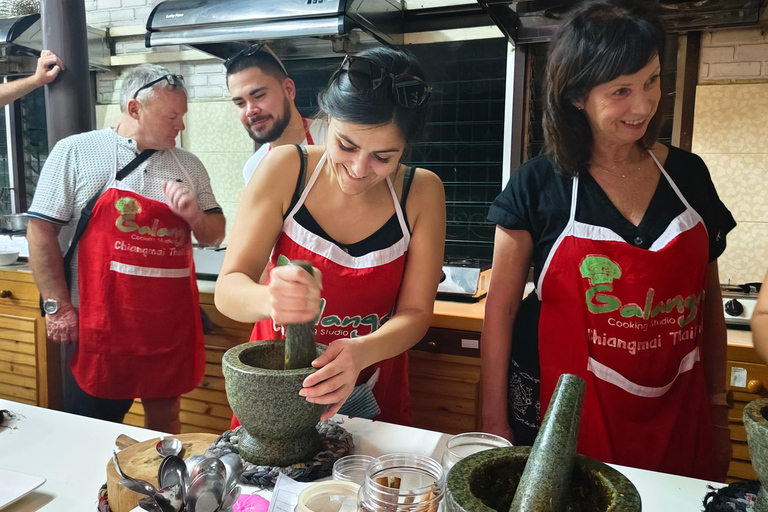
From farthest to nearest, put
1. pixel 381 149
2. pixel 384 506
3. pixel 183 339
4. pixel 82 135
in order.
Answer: pixel 183 339 → pixel 82 135 → pixel 381 149 → pixel 384 506

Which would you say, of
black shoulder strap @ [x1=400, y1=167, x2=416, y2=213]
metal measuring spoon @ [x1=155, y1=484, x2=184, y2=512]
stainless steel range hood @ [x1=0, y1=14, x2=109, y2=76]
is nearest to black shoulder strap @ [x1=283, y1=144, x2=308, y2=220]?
black shoulder strap @ [x1=400, y1=167, x2=416, y2=213]

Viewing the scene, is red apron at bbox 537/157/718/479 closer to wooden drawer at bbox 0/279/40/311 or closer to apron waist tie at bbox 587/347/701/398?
apron waist tie at bbox 587/347/701/398

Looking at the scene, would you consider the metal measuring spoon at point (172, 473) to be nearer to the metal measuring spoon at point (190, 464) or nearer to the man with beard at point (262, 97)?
the metal measuring spoon at point (190, 464)

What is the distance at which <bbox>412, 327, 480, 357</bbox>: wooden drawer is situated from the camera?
1.90 m

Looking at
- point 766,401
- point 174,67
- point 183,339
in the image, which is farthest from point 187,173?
point 766,401

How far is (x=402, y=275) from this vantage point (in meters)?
1.31

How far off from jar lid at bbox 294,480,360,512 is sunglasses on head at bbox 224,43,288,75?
4.07 ft

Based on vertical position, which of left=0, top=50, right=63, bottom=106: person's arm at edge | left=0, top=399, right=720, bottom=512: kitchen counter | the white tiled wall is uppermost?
left=0, top=50, right=63, bottom=106: person's arm at edge

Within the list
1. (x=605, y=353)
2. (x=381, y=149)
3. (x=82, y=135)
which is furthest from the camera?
(x=82, y=135)

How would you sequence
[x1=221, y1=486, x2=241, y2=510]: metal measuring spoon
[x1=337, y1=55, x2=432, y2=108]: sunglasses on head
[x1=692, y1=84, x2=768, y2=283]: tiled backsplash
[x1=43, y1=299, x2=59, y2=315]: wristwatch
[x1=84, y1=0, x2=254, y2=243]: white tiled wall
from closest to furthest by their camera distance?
[x1=221, y1=486, x2=241, y2=510]: metal measuring spoon
[x1=337, y1=55, x2=432, y2=108]: sunglasses on head
[x1=692, y1=84, x2=768, y2=283]: tiled backsplash
[x1=84, y1=0, x2=254, y2=243]: white tiled wall
[x1=43, y1=299, x2=59, y2=315]: wristwatch

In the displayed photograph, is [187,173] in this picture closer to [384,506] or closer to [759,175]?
[384,506]

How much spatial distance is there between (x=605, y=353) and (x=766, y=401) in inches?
23.5

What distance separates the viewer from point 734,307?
1.66 m

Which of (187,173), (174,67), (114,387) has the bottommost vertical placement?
(114,387)
